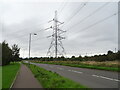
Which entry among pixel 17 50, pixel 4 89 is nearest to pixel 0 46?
pixel 17 50

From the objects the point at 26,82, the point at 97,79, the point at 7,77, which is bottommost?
the point at 7,77

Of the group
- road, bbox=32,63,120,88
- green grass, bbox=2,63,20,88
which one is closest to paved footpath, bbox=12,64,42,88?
green grass, bbox=2,63,20,88

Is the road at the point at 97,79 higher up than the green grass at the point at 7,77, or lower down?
higher up

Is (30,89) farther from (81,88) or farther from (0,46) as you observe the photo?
(0,46)

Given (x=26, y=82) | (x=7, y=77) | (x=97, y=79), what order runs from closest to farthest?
(x=26, y=82) < (x=97, y=79) < (x=7, y=77)

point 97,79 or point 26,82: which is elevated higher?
point 97,79

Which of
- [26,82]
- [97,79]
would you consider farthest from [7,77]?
[97,79]

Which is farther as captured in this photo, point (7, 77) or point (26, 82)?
point (7, 77)

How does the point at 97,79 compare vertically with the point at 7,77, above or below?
above

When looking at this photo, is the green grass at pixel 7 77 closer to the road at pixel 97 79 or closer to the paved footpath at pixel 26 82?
the paved footpath at pixel 26 82

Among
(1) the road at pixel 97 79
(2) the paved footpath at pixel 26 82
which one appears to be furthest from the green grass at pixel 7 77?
(1) the road at pixel 97 79

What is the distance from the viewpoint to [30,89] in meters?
11.2

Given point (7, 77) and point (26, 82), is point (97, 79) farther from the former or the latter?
point (7, 77)

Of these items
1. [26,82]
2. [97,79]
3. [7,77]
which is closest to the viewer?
[26,82]
